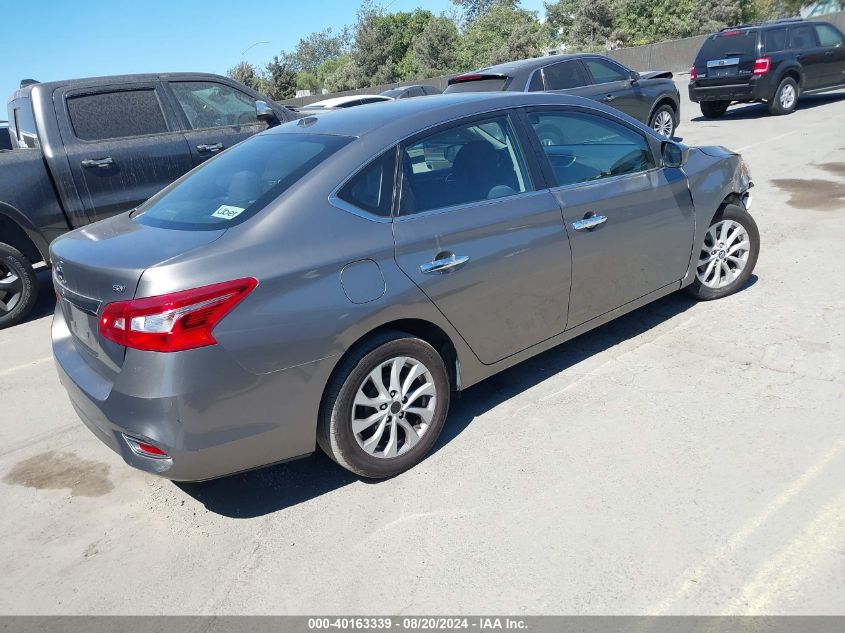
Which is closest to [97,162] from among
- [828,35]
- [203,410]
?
[203,410]

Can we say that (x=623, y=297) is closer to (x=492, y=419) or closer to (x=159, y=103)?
(x=492, y=419)

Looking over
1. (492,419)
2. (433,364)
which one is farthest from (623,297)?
(433,364)

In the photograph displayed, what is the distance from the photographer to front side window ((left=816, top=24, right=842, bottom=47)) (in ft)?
49.2

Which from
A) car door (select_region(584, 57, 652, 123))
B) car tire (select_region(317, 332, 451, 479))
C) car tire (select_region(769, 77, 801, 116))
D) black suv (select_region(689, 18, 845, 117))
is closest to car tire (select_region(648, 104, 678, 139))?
car door (select_region(584, 57, 652, 123))

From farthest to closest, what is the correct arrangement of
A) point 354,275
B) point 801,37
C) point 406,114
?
point 801,37
point 406,114
point 354,275

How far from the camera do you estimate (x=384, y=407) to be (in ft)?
11.0

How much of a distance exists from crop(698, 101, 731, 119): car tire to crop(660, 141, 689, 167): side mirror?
1209cm

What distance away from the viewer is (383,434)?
340 cm

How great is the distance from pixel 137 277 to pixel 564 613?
80.9 inches

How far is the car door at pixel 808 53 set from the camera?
1448cm

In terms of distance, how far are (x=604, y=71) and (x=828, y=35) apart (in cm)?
716

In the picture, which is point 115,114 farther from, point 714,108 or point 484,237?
point 714,108

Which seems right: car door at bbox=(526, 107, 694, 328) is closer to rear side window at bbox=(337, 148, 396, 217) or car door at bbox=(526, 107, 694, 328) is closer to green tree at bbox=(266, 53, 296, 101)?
rear side window at bbox=(337, 148, 396, 217)

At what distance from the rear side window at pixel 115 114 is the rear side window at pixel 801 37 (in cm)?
1302
